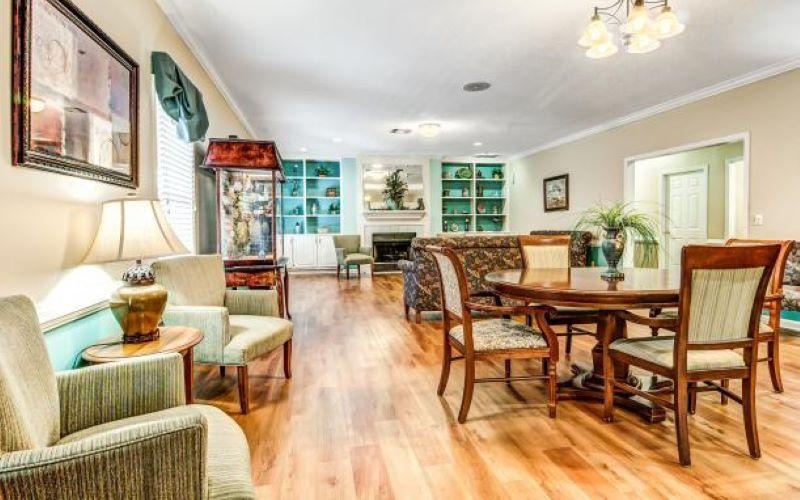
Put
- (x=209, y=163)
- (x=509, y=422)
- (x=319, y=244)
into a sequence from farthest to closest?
(x=319, y=244) → (x=209, y=163) → (x=509, y=422)

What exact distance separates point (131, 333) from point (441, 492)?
55.3 inches

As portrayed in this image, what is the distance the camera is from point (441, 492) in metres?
1.74

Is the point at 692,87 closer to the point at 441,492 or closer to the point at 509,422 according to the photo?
the point at 509,422

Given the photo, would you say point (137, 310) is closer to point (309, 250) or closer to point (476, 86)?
point (476, 86)

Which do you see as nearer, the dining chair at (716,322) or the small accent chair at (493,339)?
the dining chair at (716,322)

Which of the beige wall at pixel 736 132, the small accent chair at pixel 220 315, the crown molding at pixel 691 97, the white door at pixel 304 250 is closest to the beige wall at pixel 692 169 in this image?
the beige wall at pixel 736 132

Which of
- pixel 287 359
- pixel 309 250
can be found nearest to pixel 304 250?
pixel 309 250

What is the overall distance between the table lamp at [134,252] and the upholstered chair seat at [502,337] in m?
1.47

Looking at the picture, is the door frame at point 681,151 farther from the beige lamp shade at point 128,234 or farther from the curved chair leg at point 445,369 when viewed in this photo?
the beige lamp shade at point 128,234

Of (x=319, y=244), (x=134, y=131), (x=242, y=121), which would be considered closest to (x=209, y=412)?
(x=134, y=131)

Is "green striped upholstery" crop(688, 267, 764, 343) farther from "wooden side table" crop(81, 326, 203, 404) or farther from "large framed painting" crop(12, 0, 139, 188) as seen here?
"large framed painting" crop(12, 0, 139, 188)

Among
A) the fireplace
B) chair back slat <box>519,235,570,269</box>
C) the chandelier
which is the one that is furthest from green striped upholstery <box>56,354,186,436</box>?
the fireplace

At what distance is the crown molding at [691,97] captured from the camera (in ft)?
14.1

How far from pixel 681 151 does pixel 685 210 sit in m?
1.86
